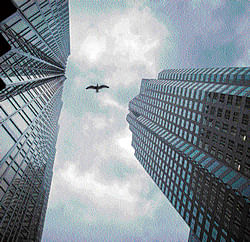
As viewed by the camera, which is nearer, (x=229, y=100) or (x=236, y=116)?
(x=236, y=116)

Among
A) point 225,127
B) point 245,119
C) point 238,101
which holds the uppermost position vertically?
point 238,101

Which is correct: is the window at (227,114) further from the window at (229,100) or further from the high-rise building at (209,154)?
the window at (229,100)

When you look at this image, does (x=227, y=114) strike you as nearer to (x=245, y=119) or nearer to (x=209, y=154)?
(x=245, y=119)

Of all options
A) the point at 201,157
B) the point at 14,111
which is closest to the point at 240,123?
the point at 201,157

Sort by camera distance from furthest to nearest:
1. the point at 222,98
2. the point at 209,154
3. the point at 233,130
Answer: the point at 209,154 < the point at 222,98 < the point at 233,130

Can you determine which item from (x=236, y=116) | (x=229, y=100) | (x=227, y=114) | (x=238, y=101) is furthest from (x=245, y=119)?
(x=229, y=100)

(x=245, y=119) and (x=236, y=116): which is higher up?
(x=236, y=116)

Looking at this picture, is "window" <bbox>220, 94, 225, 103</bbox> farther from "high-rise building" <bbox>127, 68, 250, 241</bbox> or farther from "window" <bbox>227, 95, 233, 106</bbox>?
"window" <bbox>227, 95, 233, 106</bbox>

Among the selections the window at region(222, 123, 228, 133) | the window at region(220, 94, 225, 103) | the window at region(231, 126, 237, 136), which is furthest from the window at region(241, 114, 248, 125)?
the window at region(220, 94, 225, 103)

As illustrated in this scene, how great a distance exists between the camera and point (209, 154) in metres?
41.2

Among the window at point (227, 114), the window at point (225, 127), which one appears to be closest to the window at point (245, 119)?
the window at point (227, 114)

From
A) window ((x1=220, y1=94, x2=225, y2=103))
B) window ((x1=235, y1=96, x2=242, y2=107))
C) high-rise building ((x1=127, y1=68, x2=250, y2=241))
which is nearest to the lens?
high-rise building ((x1=127, y1=68, x2=250, y2=241))

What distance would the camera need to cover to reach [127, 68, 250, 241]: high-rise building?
3098 centimetres

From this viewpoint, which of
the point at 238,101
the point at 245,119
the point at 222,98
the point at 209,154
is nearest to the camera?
the point at 245,119
